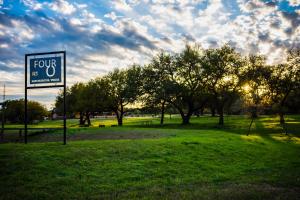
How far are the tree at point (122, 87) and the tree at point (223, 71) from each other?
1539 cm

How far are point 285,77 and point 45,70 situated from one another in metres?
56.3

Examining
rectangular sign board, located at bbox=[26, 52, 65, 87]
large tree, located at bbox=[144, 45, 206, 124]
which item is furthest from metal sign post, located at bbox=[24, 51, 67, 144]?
large tree, located at bbox=[144, 45, 206, 124]

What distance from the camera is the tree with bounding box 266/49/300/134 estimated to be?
200ft

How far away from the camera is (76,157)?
14.8m

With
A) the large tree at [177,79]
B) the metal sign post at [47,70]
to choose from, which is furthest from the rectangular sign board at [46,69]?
the large tree at [177,79]

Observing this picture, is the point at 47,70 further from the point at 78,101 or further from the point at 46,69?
the point at 78,101

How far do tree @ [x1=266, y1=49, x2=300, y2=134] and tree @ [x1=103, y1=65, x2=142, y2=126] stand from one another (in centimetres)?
2841

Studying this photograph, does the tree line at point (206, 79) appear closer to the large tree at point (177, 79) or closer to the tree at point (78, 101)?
the large tree at point (177, 79)

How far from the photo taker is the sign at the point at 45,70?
19938 mm

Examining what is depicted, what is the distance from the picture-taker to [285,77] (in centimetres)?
6238

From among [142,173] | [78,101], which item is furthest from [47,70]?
[78,101]

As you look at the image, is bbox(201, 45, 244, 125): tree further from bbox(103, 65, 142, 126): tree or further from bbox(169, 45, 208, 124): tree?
bbox(103, 65, 142, 126): tree

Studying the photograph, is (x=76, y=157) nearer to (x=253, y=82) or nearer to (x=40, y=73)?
(x=40, y=73)

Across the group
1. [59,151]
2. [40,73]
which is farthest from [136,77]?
[59,151]
